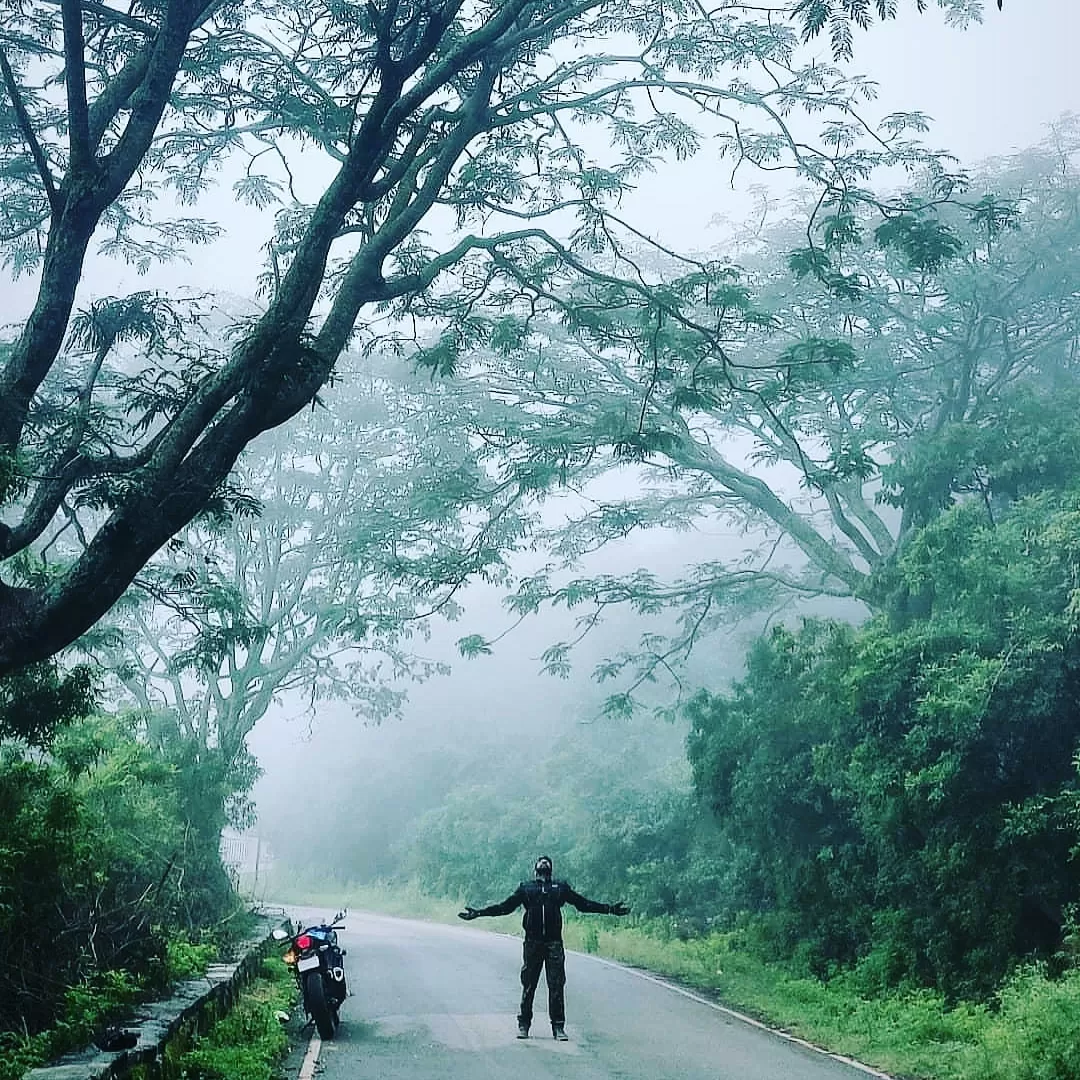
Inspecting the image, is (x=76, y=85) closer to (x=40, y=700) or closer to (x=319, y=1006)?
(x=40, y=700)

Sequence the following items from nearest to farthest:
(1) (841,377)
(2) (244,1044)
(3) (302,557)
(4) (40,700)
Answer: (4) (40,700) → (2) (244,1044) → (1) (841,377) → (3) (302,557)

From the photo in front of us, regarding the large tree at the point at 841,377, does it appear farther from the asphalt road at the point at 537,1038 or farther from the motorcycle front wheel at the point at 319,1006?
the motorcycle front wheel at the point at 319,1006

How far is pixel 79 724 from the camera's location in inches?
576

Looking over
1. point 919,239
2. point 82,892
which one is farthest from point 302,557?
point 919,239

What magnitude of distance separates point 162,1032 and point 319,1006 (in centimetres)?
256

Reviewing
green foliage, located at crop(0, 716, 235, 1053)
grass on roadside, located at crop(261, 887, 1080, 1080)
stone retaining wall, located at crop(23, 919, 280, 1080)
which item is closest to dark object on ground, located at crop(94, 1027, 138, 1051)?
stone retaining wall, located at crop(23, 919, 280, 1080)

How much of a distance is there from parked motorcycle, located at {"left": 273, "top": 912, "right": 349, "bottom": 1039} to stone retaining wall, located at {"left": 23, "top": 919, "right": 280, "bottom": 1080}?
2.46ft

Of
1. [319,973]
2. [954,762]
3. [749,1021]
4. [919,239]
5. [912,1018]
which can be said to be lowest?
[749,1021]

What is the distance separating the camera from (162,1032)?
774 centimetres

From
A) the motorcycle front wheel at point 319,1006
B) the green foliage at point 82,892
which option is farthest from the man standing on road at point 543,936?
the green foliage at point 82,892

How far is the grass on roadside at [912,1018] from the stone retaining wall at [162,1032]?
5.42 m

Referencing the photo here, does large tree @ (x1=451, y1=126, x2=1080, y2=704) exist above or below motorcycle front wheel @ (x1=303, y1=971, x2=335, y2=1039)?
above

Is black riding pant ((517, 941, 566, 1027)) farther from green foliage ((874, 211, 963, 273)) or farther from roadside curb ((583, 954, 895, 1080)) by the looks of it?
green foliage ((874, 211, 963, 273))

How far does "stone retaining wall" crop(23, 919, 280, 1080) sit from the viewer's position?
20.8 feet
